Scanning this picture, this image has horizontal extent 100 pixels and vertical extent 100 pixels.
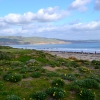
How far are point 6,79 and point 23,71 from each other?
257cm

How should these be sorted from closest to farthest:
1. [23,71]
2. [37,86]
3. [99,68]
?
[37,86]
[23,71]
[99,68]

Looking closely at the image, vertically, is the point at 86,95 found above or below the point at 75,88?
below

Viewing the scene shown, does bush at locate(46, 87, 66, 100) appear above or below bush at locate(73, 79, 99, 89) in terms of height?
below

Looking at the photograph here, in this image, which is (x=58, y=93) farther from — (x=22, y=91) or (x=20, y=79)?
(x=20, y=79)

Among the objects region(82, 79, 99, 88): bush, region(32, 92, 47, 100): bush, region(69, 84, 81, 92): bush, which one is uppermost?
region(82, 79, 99, 88): bush

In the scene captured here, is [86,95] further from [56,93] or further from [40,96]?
[40,96]

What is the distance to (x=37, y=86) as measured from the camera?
11.7 meters

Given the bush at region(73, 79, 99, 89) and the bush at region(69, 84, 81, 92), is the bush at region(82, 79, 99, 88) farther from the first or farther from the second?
the bush at region(69, 84, 81, 92)

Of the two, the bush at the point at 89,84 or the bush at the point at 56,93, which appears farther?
the bush at the point at 89,84

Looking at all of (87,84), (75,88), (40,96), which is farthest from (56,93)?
(87,84)

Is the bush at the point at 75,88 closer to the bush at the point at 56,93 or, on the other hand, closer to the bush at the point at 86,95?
the bush at the point at 86,95

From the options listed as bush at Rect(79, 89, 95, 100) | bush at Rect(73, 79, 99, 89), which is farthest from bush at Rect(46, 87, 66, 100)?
bush at Rect(73, 79, 99, 89)

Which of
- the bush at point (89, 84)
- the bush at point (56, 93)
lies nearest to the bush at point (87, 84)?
the bush at point (89, 84)

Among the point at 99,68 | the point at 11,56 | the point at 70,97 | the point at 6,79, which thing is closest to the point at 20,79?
the point at 6,79
